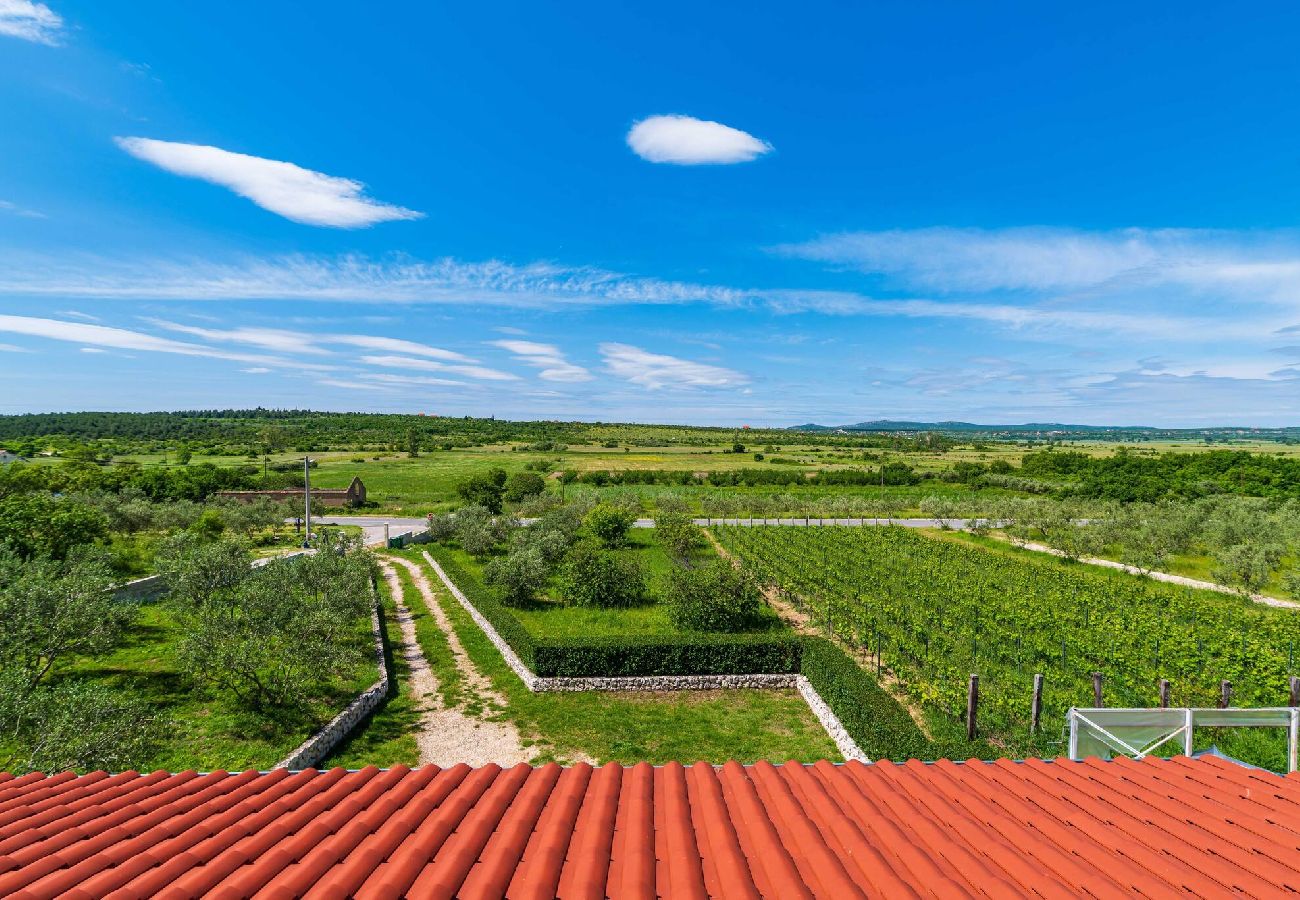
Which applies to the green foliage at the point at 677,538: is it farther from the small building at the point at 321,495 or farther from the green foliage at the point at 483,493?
the small building at the point at 321,495

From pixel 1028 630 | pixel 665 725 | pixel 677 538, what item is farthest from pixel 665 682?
pixel 677 538

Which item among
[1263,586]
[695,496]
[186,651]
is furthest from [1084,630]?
[695,496]

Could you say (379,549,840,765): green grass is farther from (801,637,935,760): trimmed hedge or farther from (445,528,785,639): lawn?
(445,528,785,639): lawn

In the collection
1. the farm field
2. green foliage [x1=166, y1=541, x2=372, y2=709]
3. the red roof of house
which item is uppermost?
the red roof of house

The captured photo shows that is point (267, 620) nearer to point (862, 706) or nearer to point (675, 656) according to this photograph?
point (675, 656)

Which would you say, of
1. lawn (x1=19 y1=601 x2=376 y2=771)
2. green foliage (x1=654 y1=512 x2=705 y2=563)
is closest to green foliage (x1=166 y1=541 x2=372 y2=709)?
lawn (x1=19 y1=601 x2=376 y2=771)

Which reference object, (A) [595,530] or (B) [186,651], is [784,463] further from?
(B) [186,651]

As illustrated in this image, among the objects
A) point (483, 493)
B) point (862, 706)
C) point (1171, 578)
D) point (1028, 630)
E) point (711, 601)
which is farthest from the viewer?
point (483, 493)
